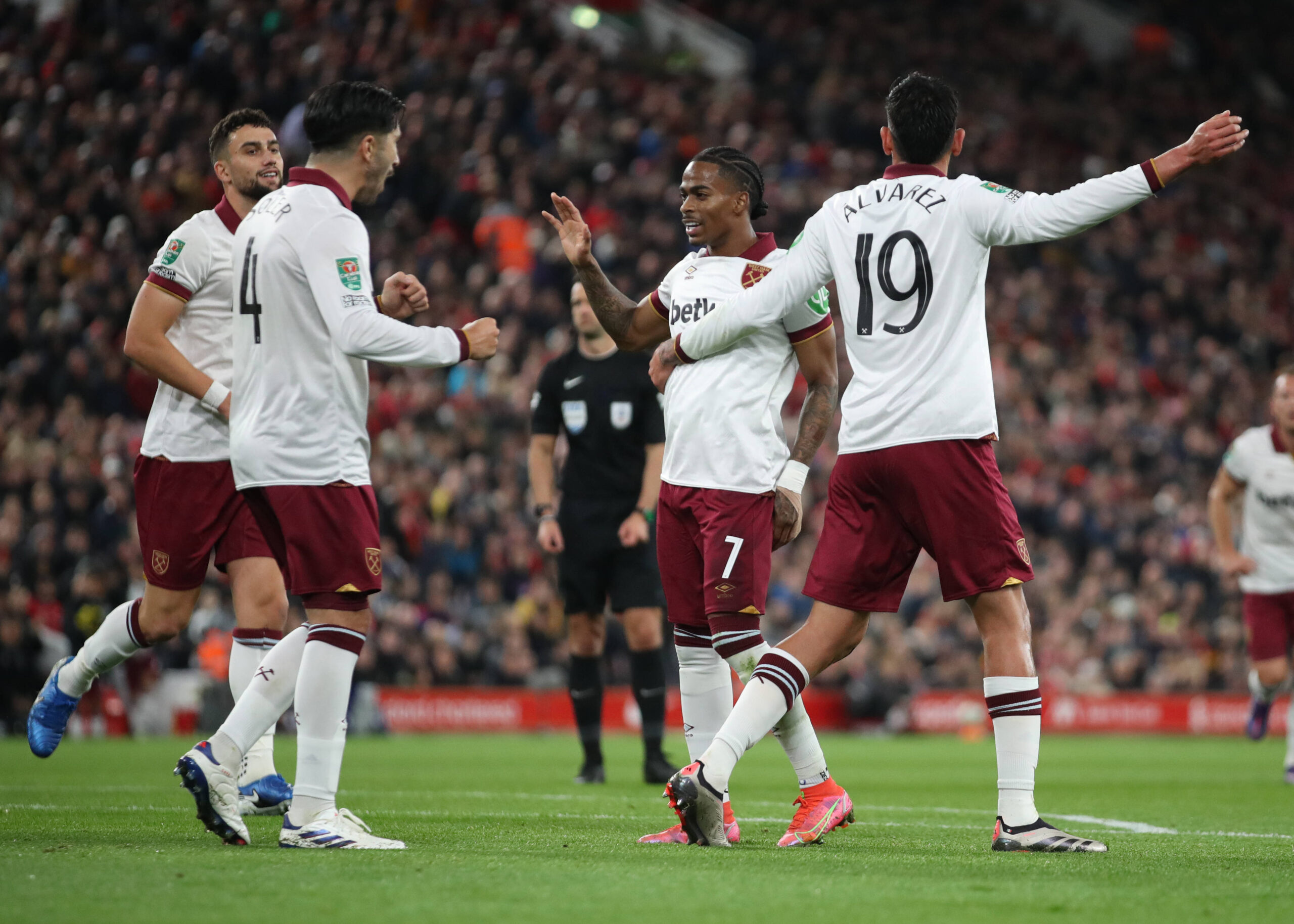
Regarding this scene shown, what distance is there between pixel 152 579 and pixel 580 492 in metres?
3.42

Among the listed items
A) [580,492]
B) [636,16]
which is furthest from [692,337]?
[636,16]

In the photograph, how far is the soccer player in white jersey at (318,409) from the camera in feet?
16.7

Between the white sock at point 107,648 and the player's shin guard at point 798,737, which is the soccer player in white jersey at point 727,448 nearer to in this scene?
the player's shin guard at point 798,737

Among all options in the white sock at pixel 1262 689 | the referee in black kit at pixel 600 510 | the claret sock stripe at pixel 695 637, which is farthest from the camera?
the white sock at pixel 1262 689

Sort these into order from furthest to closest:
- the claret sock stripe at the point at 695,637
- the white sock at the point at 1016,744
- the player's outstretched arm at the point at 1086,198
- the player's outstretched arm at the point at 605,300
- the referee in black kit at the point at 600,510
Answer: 1. the referee in black kit at the point at 600,510
2. the claret sock stripe at the point at 695,637
3. the player's outstretched arm at the point at 605,300
4. the white sock at the point at 1016,744
5. the player's outstretched arm at the point at 1086,198

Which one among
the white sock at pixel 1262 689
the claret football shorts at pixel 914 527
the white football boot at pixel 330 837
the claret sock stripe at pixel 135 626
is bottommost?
the white sock at pixel 1262 689

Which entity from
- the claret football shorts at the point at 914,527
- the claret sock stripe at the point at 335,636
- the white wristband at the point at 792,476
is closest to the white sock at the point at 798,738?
the claret football shorts at the point at 914,527

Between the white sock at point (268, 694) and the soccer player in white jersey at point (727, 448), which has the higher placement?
the soccer player in white jersey at point (727, 448)

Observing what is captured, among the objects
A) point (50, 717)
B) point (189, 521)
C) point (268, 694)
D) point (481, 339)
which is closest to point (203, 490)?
point (189, 521)

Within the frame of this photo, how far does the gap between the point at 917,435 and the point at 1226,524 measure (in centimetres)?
670

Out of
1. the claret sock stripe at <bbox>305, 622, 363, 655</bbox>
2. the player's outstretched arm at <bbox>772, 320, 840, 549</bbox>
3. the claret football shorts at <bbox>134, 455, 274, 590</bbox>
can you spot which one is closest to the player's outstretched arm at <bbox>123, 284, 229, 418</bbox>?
the claret football shorts at <bbox>134, 455, 274, 590</bbox>

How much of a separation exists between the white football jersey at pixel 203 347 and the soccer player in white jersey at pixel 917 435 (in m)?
2.44

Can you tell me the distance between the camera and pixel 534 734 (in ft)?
57.5

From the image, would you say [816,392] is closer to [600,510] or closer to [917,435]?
[917,435]
